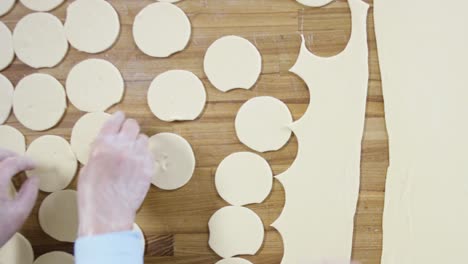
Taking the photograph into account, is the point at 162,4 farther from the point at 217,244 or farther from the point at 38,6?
the point at 217,244

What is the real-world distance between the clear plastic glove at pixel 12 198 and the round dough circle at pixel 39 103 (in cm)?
6

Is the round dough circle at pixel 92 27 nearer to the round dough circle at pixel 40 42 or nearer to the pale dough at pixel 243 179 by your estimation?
the round dough circle at pixel 40 42

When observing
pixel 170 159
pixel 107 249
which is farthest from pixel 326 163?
pixel 107 249

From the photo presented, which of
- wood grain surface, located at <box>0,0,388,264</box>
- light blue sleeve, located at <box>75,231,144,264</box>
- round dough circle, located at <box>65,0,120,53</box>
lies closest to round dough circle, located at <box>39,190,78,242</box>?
wood grain surface, located at <box>0,0,388,264</box>

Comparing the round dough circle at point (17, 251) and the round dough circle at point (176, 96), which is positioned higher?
the round dough circle at point (176, 96)

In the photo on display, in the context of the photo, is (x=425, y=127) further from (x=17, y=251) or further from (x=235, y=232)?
(x=17, y=251)

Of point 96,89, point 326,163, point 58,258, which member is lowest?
point 58,258

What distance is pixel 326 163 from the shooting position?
0.76 meters

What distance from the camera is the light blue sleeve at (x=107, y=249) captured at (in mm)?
635

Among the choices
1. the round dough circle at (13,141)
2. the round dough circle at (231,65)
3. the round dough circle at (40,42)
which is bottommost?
the round dough circle at (13,141)

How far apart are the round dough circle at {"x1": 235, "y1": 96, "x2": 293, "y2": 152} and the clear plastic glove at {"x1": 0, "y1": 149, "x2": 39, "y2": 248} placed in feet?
1.03

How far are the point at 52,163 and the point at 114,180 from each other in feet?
0.44

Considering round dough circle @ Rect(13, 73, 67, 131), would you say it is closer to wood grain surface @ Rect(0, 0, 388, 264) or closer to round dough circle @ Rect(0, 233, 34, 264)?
wood grain surface @ Rect(0, 0, 388, 264)

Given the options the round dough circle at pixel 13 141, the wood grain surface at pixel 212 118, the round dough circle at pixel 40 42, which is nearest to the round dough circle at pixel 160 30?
the wood grain surface at pixel 212 118
